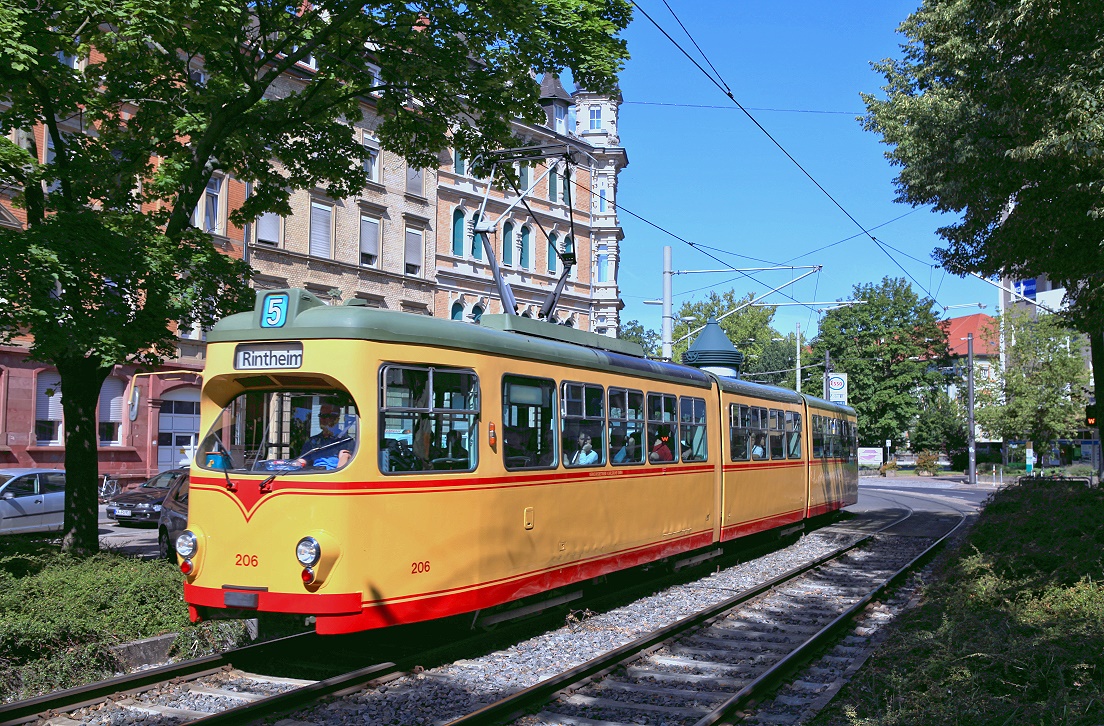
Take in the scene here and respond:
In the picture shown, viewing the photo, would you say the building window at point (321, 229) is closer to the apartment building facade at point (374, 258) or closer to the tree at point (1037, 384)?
the apartment building facade at point (374, 258)

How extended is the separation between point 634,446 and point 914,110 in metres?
10.3

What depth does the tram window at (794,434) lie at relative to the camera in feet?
59.4

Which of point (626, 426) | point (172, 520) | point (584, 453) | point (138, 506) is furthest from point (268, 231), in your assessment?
point (584, 453)

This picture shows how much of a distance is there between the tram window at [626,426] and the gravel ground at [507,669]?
5.73 ft

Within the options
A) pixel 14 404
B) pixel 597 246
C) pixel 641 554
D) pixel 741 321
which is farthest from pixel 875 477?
pixel 641 554

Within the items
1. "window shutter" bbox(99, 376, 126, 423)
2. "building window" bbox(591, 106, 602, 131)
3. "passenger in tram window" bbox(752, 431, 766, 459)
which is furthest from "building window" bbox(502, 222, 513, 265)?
"passenger in tram window" bbox(752, 431, 766, 459)

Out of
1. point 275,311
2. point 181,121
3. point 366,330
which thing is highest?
point 181,121

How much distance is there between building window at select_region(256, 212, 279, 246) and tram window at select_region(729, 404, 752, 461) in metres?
21.1

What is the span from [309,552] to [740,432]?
941 centimetres

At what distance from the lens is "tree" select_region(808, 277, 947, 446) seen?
225ft

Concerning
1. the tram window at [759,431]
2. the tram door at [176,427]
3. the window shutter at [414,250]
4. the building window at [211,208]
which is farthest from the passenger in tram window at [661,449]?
the window shutter at [414,250]

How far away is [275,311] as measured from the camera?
7.87 m

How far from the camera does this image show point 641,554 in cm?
1161

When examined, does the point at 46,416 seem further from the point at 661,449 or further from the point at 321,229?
the point at 661,449
